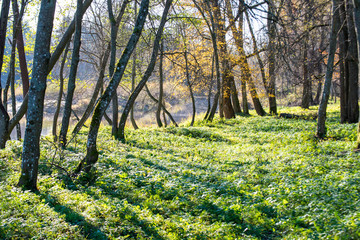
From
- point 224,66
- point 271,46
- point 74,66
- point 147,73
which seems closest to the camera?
point 74,66

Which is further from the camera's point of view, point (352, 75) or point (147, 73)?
point (352, 75)

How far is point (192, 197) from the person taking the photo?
241 inches

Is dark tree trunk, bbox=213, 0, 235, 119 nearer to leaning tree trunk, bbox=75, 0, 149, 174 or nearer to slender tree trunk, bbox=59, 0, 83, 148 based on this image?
slender tree trunk, bbox=59, 0, 83, 148

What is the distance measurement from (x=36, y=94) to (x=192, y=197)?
3842 mm

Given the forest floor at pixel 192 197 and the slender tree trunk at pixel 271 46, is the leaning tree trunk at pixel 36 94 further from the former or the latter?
the slender tree trunk at pixel 271 46

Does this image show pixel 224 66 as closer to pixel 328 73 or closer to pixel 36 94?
pixel 328 73

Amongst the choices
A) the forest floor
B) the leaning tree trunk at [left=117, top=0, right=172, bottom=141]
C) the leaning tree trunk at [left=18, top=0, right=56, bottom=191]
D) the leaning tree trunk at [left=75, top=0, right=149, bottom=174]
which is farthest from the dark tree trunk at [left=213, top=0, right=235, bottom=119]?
the leaning tree trunk at [left=18, top=0, right=56, bottom=191]

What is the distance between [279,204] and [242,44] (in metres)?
16.8

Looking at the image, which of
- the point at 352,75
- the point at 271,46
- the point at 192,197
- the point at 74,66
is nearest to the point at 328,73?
the point at 271,46

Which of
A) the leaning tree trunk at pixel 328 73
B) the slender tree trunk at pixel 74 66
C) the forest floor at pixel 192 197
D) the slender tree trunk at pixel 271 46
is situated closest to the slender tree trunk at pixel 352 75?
the slender tree trunk at pixel 271 46

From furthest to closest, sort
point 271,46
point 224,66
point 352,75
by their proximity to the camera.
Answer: point 224,66
point 352,75
point 271,46

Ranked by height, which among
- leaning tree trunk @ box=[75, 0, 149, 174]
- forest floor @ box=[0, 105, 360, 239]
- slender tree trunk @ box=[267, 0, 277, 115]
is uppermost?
slender tree trunk @ box=[267, 0, 277, 115]

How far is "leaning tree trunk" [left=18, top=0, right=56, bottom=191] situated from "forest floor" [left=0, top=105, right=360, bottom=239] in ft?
1.49

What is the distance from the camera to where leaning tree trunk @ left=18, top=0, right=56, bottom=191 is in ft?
19.2
